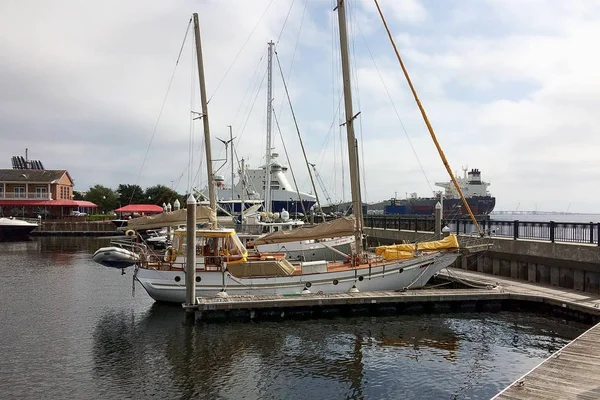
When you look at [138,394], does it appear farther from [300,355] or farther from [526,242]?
[526,242]

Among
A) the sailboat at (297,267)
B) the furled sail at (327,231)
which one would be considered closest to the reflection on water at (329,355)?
the sailboat at (297,267)

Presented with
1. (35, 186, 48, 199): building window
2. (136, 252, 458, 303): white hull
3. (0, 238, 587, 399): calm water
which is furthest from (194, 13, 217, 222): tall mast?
(35, 186, 48, 199): building window

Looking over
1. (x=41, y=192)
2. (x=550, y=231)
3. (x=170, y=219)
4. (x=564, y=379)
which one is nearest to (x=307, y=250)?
(x=170, y=219)

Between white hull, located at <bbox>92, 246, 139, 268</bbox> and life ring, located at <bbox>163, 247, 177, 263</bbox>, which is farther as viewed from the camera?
white hull, located at <bbox>92, 246, 139, 268</bbox>

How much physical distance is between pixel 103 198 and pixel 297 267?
3533 inches

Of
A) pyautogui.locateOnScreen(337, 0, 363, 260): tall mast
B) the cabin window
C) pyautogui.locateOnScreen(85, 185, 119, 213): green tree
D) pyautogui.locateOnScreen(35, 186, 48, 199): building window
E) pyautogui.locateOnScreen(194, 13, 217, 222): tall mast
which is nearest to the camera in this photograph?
the cabin window

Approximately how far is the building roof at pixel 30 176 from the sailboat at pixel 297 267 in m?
69.3

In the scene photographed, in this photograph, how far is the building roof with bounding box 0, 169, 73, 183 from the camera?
8106 centimetres

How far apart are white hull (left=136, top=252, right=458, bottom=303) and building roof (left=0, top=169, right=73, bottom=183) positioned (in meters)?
69.5

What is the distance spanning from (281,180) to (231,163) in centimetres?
2268

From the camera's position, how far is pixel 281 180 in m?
83.6

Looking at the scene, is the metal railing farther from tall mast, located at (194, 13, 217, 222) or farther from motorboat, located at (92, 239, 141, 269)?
motorboat, located at (92, 239, 141, 269)

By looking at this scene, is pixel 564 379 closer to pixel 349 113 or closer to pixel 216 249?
pixel 216 249

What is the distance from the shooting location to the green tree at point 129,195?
319 feet
